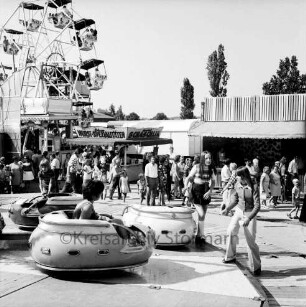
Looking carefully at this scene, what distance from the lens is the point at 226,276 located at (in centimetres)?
618

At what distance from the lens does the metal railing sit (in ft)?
65.9

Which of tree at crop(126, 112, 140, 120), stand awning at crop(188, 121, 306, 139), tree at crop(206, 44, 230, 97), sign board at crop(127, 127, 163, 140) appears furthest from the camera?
tree at crop(126, 112, 140, 120)

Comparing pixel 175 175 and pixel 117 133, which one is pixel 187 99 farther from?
pixel 175 175

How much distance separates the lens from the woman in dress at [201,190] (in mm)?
8312

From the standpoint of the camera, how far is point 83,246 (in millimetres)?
5777

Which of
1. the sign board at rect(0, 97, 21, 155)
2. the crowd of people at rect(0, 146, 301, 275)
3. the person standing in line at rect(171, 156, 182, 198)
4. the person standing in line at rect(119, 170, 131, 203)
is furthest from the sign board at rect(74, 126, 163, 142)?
the person standing in line at rect(119, 170, 131, 203)

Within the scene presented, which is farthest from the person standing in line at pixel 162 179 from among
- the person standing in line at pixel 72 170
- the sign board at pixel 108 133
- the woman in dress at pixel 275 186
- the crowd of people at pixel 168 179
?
the sign board at pixel 108 133

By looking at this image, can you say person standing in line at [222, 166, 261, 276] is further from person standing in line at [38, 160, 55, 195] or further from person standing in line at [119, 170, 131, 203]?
person standing in line at [38, 160, 55, 195]

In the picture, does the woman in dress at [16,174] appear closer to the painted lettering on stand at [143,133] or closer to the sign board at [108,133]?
the sign board at [108,133]

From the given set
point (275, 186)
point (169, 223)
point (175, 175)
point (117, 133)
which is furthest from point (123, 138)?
point (169, 223)

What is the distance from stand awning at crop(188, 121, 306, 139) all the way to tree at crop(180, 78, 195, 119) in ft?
112

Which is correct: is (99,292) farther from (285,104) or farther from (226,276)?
(285,104)

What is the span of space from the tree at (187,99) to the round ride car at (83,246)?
1953 inches

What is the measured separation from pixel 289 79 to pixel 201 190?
37491 mm
